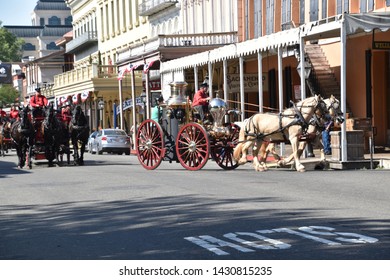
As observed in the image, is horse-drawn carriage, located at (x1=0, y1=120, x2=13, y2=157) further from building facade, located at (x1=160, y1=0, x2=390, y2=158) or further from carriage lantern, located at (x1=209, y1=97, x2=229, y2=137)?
carriage lantern, located at (x1=209, y1=97, x2=229, y2=137)

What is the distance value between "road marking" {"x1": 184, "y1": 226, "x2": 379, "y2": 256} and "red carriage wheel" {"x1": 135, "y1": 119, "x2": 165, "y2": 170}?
11.8 m

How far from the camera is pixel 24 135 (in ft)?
88.3

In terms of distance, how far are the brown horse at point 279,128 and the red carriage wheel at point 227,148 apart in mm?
445

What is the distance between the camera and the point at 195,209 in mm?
13633

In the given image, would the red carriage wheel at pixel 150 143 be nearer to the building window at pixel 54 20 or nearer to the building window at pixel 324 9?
the building window at pixel 324 9

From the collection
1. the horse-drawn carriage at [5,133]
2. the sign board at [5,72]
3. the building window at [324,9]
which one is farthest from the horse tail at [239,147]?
the sign board at [5,72]

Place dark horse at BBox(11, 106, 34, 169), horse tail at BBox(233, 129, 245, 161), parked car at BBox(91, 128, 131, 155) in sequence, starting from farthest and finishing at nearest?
parked car at BBox(91, 128, 131, 155)
dark horse at BBox(11, 106, 34, 169)
horse tail at BBox(233, 129, 245, 161)

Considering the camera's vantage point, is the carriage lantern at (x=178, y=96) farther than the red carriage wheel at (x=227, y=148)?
Yes

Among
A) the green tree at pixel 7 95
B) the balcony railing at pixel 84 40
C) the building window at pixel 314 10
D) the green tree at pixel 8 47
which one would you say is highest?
the green tree at pixel 8 47

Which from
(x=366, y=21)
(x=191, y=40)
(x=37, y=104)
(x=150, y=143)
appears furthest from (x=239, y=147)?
(x=191, y=40)

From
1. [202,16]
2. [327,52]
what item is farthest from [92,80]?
[327,52]

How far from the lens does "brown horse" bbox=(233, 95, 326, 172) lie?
21.0 m

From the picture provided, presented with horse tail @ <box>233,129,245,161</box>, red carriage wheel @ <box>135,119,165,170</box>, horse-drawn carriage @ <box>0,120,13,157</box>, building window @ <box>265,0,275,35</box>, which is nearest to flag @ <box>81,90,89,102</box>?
horse-drawn carriage @ <box>0,120,13,157</box>

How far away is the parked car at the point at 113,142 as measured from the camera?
44688 mm
